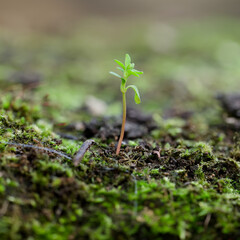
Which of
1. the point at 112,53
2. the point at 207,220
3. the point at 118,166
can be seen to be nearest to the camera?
the point at 207,220

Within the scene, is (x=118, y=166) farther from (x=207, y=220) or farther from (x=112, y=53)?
(x=112, y=53)

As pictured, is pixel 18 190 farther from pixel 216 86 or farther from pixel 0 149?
pixel 216 86

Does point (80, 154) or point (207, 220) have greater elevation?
point (80, 154)

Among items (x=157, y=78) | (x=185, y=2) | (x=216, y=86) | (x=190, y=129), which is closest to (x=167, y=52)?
(x=157, y=78)

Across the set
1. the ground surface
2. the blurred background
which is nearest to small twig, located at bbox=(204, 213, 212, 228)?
the ground surface

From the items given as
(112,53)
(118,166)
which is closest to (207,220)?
(118,166)

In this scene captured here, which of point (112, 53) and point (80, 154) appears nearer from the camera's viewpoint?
point (80, 154)

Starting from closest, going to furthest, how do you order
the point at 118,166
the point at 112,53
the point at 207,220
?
the point at 207,220
the point at 118,166
the point at 112,53
